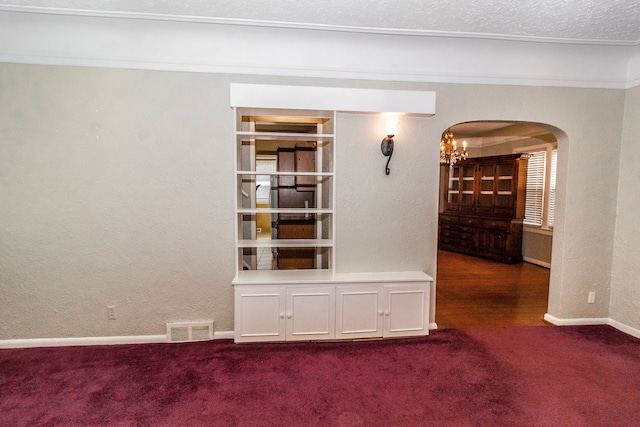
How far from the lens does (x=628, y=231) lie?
3.24 m

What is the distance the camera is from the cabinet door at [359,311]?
2.92 m

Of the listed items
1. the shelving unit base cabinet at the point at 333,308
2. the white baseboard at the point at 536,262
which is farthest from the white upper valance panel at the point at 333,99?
the white baseboard at the point at 536,262

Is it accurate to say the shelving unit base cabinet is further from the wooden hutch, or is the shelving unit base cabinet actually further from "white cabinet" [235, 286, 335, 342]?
the wooden hutch

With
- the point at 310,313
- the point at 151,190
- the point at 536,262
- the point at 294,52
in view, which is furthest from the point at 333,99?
the point at 536,262

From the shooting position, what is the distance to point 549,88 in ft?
10.5

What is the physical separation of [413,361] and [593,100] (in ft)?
10.5

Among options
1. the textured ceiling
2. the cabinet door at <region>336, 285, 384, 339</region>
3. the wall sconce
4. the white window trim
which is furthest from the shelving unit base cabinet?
the white window trim

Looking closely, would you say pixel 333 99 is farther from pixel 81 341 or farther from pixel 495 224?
pixel 495 224

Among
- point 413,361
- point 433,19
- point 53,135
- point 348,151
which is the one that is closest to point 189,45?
point 53,135

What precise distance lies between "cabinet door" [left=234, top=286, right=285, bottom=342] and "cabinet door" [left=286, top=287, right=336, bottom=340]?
0.27ft

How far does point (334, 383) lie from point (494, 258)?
17.7 ft

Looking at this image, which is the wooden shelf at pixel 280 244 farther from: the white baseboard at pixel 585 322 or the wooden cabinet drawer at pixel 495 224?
the wooden cabinet drawer at pixel 495 224

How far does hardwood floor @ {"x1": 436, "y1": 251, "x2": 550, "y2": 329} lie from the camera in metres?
3.54

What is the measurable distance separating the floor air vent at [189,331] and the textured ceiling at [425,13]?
2665 mm
